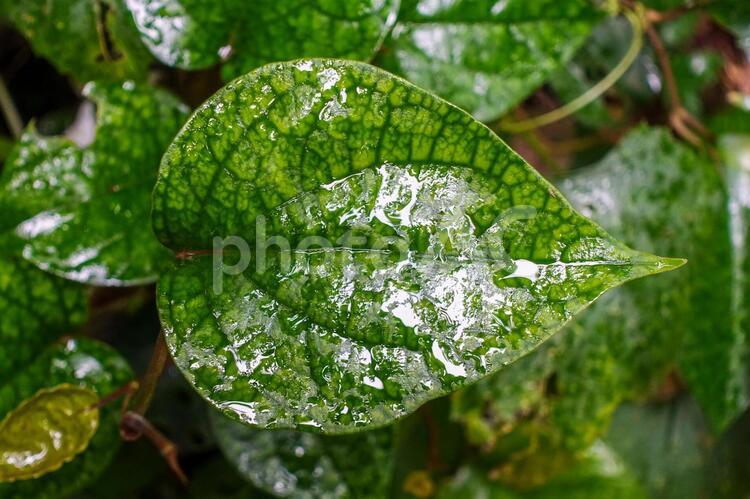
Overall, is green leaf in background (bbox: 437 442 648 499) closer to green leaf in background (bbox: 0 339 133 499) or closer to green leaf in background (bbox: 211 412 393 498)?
green leaf in background (bbox: 211 412 393 498)

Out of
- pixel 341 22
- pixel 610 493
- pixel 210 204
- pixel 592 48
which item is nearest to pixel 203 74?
pixel 341 22

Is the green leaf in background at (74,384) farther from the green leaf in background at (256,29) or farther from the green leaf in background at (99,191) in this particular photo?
the green leaf in background at (256,29)

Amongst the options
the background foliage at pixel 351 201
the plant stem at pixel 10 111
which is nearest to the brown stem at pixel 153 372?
the background foliage at pixel 351 201

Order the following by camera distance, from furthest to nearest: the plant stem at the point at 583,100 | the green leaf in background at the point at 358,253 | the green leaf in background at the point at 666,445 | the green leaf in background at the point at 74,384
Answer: the green leaf in background at the point at 666,445, the plant stem at the point at 583,100, the green leaf in background at the point at 74,384, the green leaf in background at the point at 358,253

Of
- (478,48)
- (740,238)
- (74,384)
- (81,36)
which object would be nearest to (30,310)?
(74,384)

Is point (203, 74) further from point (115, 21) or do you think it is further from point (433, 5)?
point (433, 5)

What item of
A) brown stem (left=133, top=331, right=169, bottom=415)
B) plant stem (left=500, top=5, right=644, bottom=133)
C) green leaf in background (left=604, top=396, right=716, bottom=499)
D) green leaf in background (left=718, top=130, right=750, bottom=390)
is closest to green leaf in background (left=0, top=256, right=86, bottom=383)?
brown stem (left=133, top=331, right=169, bottom=415)
